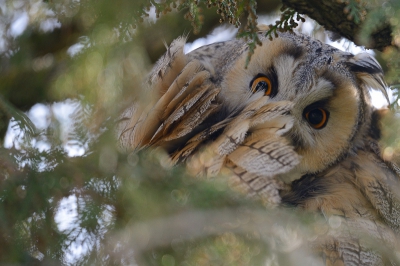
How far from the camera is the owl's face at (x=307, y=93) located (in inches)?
87.2

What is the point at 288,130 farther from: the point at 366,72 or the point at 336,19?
the point at 366,72

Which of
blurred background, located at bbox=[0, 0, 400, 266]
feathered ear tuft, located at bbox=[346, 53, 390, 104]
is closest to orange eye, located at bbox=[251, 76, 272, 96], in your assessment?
feathered ear tuft, located at bbox=[346, 53, 390, 104]

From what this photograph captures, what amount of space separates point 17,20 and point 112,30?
112 cm

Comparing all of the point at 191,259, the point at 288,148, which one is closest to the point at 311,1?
the point at 288,148

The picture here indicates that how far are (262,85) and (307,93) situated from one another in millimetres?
215

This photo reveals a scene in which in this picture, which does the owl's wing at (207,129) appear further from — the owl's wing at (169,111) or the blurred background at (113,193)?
the blurred background at (113,193)

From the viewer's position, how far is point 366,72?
2441mm

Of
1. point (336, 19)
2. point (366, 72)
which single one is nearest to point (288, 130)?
point (336, 19)

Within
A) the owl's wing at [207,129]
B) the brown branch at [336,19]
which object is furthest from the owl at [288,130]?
the brown branch at [336,19]

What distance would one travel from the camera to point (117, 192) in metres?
1.23

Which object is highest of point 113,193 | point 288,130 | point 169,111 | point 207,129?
point 169,111

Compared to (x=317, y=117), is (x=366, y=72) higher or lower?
higher

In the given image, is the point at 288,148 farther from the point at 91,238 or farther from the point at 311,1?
the point at 91,238

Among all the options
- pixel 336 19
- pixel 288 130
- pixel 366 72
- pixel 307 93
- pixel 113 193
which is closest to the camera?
pixel 113 193
